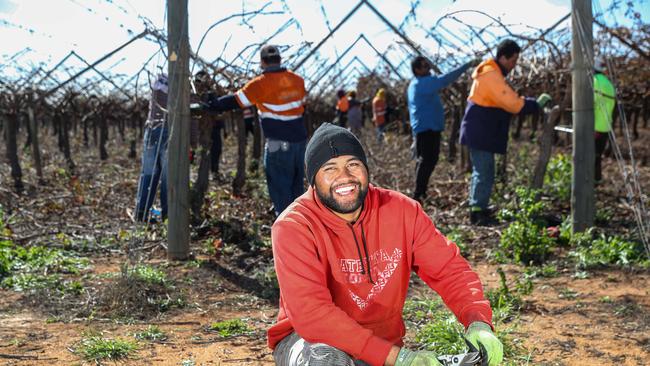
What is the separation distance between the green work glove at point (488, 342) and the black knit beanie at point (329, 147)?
0.68m

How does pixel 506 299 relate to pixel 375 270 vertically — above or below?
below

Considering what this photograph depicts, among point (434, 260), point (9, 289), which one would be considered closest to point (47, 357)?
point (9, 289)

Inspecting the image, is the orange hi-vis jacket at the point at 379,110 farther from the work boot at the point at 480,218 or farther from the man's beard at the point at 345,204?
the man's beard at the point at 345,204

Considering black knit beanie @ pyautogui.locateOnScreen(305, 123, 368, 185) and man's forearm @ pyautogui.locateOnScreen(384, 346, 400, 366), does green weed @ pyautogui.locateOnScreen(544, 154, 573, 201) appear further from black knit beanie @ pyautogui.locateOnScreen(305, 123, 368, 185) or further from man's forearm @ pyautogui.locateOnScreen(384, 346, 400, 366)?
man's forearm @ pyautogui.locateOnScreen(384, 346, 400, 366)

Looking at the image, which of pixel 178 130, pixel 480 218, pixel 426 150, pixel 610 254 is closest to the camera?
pixel 610 254

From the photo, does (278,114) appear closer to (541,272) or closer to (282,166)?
(282,166)

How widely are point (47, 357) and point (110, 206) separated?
15.9ft

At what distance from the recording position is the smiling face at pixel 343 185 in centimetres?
218

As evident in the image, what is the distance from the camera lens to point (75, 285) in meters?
4.32

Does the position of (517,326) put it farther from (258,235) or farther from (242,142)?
(242,142)

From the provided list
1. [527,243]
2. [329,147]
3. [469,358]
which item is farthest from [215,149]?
[469,358]

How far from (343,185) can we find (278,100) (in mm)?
3230

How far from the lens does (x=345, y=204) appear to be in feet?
7.14

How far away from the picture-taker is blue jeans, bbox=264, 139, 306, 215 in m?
5.42
